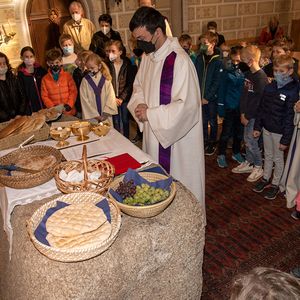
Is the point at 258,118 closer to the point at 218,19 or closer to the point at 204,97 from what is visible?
the point at 204,97

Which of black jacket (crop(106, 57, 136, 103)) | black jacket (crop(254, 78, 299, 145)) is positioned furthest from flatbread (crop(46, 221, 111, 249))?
black jacket (crop(106, 57, 136, 103))

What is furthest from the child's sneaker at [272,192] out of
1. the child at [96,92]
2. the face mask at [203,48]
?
the child at [96,92]

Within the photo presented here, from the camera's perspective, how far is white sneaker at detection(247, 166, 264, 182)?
4.27 m

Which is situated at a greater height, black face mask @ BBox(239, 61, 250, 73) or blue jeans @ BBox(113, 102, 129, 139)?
black face mask @ BBox(239, 61, 250, 73)

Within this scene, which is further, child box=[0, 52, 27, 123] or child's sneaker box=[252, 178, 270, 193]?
child box=[0, 52, 27, 123]

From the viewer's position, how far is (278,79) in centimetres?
346

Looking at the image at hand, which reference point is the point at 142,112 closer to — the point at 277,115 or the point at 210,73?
the point at 277,115

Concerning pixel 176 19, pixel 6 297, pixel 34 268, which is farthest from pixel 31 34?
pixel 34 268

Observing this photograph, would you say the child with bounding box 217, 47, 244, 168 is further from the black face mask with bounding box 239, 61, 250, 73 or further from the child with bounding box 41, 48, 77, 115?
the child with bounding box 41, 48, 77, 115

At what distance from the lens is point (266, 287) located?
1000mm

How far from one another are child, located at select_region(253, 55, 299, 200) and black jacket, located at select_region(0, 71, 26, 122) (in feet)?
10.3

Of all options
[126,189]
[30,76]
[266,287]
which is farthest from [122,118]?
[266,287]

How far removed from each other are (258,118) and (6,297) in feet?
9.94

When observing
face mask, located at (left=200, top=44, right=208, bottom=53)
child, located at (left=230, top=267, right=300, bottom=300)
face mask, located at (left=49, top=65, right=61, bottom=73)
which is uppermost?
face mask, located at (left=200, top=44, right=208, bottom=53)
